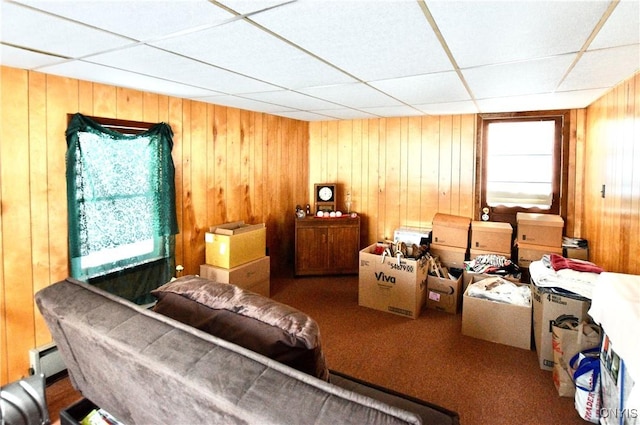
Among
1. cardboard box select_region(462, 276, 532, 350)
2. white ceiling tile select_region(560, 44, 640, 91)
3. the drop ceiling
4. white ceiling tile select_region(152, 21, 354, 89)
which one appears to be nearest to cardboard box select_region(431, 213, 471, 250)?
cardboard box select_region(462, 276, 532, 350)

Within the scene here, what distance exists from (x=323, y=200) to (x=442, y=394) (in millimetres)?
2974

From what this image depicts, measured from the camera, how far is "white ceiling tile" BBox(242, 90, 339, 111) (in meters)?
3.12

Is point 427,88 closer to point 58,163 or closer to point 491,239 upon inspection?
point 491,239

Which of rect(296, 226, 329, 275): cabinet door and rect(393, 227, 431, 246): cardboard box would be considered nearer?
rect(393, 227, 431, 246): cardboard box

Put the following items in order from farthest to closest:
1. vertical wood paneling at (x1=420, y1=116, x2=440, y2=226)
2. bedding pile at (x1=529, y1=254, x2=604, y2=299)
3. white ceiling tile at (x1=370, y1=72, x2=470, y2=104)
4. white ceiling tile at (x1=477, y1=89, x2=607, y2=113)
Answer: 1. vertical wood paneling at (x1=420, y1=116, x2=440, y2=226)
2. white ceiling tile at (x1=477, y1=89, x2=607, y2=113)
3. white ceiling tile at (x1=370, y1=72, x2=470, y2=104)
4. bedding pile at (x1=529, y1=254, x2=604, y2=299)

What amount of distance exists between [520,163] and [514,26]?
112 inches

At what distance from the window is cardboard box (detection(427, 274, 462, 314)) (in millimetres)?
1091

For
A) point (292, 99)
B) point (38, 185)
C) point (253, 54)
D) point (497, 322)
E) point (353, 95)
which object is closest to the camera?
point (253, 54)

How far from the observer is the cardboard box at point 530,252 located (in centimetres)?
353

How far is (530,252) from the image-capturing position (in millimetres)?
3592

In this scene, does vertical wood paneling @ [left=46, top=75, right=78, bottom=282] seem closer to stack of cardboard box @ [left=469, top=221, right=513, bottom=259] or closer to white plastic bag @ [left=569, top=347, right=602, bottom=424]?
white plastic bag @ [left=569, top=347, right=602, bottom=424]

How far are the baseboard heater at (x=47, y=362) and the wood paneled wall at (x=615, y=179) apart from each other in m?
3.77

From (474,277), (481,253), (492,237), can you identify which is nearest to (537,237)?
(492,237)

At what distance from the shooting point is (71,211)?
2.55 m
